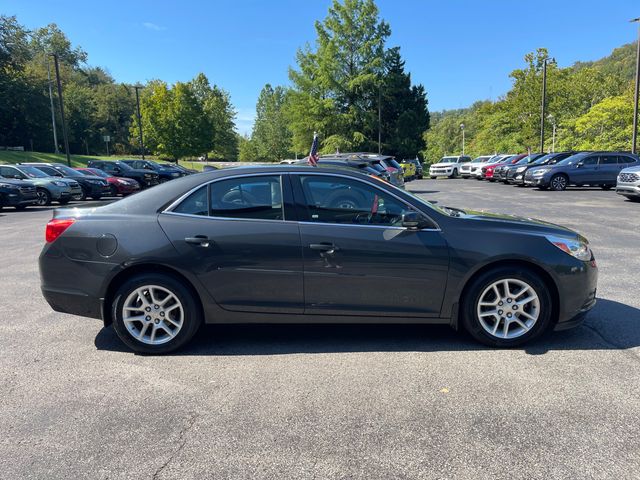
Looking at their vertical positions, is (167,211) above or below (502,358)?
above

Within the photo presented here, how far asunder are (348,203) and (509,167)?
26.0 meters

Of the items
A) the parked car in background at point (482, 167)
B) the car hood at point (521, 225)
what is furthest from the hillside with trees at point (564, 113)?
the car hood at point (521, 225)

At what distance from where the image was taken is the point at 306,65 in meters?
51.9

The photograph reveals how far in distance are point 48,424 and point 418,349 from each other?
2.84m

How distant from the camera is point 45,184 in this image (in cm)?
1838

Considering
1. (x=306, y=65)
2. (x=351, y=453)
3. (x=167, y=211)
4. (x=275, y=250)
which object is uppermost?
(x=306, y=65)

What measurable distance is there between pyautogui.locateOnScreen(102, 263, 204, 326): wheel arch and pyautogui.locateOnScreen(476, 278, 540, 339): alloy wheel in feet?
8.06

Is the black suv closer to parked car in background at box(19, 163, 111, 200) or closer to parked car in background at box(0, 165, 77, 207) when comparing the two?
parked car in background at box(19, 163, 111, 200)

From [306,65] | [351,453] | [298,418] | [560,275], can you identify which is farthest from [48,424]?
[306,65]

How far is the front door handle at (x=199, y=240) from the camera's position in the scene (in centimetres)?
404

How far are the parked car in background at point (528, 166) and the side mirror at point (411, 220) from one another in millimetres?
22678

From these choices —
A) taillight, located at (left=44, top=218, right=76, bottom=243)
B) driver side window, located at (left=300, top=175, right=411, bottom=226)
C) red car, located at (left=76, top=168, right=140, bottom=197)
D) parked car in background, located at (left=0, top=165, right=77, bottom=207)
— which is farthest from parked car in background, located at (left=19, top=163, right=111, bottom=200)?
driver side window, located at (left=300, top=175, right=411, bottom=226)

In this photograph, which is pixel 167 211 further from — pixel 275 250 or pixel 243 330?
pixel 243 330

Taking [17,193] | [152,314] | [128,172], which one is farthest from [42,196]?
[152,314]
